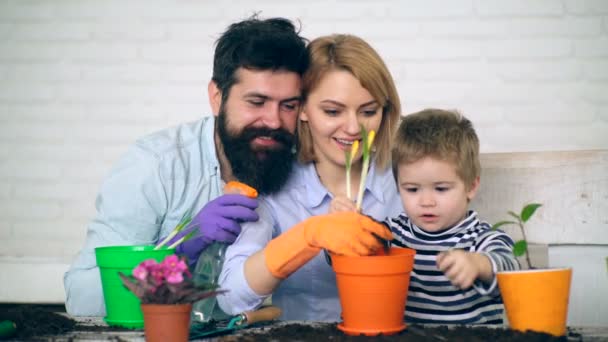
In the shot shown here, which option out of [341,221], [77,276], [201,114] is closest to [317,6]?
[201,114]

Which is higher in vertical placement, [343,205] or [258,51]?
[258,51]

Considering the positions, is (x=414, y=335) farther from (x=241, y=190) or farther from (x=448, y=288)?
(x=241, y=190)

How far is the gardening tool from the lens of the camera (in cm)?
146

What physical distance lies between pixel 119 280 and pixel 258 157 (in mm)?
682

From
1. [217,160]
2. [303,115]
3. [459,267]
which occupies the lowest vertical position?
[459,267]

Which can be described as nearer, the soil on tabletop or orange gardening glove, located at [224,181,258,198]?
the soil on tabletop

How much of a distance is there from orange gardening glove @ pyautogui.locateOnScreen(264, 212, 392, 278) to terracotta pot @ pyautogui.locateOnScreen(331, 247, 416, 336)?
39 millimetres

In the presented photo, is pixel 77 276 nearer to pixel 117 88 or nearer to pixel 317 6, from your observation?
pixel 117 88

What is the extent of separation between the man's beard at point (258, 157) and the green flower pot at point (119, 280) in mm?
593

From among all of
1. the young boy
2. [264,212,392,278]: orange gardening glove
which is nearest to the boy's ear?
the young boy

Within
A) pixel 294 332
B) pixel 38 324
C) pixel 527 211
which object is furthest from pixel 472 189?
pixel 38 324

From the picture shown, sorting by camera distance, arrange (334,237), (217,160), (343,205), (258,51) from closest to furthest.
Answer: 1. (334,237)
2. (343,205)
3. (258,51)
4. (217,160)

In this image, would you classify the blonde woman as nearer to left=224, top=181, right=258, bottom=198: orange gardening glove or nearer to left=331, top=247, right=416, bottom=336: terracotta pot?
left=224, top=181, right=258, bottom=198: orange gardening glove

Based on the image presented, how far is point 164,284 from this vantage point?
1.34 metres
